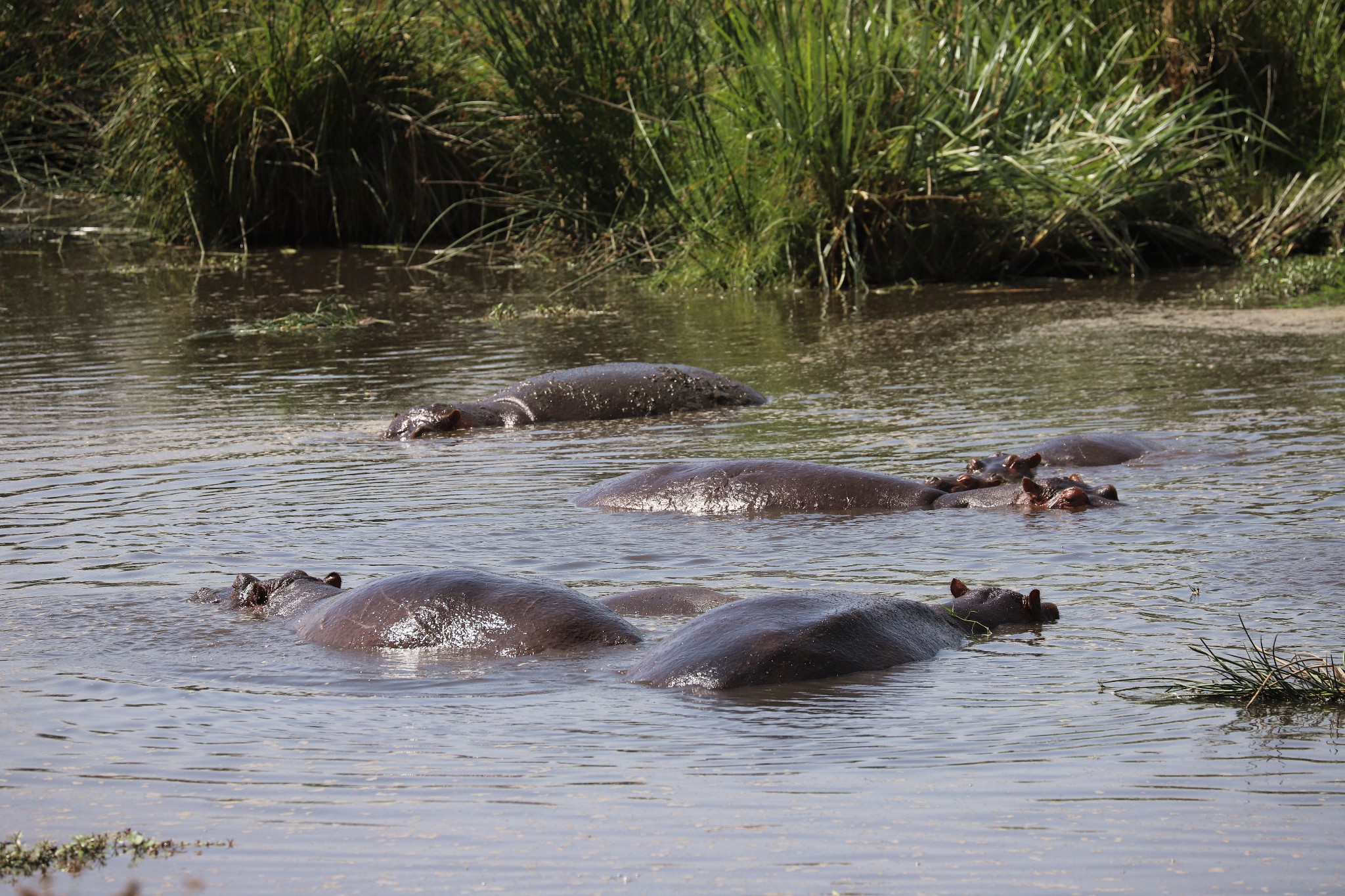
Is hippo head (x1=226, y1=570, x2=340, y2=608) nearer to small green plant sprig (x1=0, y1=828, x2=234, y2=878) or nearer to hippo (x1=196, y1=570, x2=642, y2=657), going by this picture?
hippo (x1=196, y1=570, x2=642, y2=657)

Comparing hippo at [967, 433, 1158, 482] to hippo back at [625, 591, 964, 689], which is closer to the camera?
hippo back at [625, 591, 964, 689]

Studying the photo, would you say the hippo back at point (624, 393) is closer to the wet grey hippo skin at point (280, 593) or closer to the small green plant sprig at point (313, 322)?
the small green plant sprig at point (313, 322)

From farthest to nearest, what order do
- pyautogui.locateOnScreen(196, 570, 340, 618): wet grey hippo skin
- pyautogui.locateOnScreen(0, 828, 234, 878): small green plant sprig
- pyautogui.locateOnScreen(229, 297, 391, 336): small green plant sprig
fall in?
pyautogui.locateOnScreen(229, 297, 391, 336): small green plant sprig → pyautogui.locateOnScreen(196, 570, 340, 618): wet grey hippo skin → pyautogui.locateOnScreen(0, 828, 234, 878): small green plant sprig

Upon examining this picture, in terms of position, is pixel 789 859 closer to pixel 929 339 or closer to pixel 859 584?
pixel 859 584

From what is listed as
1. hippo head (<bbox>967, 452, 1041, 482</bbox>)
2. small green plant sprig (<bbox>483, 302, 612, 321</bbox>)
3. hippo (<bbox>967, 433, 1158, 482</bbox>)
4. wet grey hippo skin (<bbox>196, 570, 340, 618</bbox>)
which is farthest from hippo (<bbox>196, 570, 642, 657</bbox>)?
small green plant sprig (<bbox>483, 302, 612, 321</bbox>)

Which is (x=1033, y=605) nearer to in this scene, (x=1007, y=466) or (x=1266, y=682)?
(x=1266, y=682)

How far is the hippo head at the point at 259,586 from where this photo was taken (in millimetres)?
4902

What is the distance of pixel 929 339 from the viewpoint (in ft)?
33.8

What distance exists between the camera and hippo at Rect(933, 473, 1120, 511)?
236 inches

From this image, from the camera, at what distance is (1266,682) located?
368 cm

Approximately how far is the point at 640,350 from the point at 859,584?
5.32m

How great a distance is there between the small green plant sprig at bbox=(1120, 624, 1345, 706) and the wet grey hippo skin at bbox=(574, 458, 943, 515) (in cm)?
227

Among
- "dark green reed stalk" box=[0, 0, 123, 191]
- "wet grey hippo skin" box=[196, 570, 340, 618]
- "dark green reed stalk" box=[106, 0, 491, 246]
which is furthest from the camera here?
"dark green reed stalk" box=[0, 0, 123, 191]

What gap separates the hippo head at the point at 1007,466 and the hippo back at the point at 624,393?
7.14 feet
